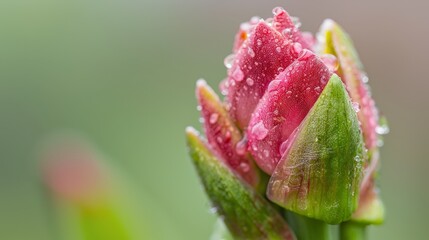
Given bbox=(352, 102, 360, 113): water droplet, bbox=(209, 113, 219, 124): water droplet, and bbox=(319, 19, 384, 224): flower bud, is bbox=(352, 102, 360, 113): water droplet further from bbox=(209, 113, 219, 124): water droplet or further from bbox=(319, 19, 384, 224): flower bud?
bbox=(209, 113, 219, 124): water droplet

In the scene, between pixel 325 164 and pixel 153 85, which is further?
pixel 153 85

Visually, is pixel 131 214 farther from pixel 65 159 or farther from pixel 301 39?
pixel 301 39

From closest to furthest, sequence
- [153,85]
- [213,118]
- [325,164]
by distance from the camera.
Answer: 1. [325,164]
2. [213,118]
3. [153,85]

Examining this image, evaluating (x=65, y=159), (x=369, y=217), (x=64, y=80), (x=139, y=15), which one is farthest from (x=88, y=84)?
(x=369, y=217)

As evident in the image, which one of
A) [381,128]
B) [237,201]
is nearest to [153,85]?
[381,128]

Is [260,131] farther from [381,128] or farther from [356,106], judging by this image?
[381,128]

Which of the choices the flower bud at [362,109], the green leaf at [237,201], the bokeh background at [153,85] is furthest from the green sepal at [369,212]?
the bokeh background at [153,85]

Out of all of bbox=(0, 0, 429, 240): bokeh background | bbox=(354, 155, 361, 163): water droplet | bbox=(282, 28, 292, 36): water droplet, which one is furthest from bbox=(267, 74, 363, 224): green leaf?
bbox=(0, 0, 429, 240): bokeh background
